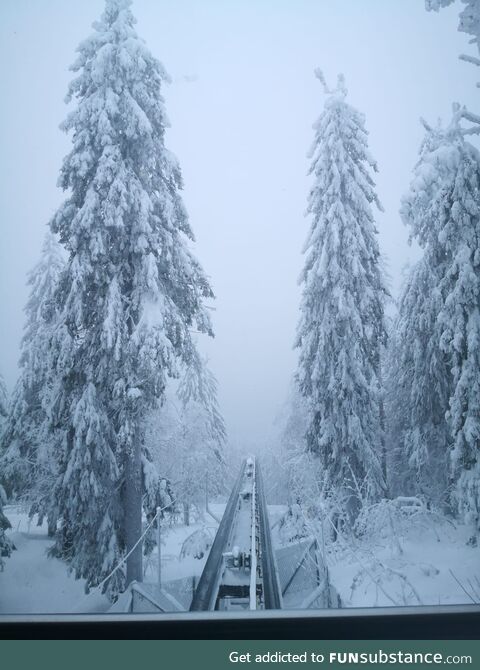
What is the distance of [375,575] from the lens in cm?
535

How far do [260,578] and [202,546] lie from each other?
9.07 feet

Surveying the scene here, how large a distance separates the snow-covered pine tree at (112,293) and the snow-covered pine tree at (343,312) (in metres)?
4.34

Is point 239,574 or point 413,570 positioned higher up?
point 413,570

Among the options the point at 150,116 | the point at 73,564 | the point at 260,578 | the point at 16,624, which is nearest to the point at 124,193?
the point at 150,116

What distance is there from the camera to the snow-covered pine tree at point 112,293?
613 cm

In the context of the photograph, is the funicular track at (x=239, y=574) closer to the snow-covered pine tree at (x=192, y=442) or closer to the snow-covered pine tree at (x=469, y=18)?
the snow-covered pine tree at (x=192, y=442)

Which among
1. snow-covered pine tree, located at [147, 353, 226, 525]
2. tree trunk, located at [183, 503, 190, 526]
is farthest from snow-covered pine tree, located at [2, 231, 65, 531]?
tree trunk, located at [183, 503, 190, 526]

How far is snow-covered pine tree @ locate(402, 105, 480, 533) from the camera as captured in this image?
6344 mm

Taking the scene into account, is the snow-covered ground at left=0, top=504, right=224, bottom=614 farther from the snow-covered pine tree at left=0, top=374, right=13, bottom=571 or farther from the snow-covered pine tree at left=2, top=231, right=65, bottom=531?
the snow-covered pine tree at left=2, top=231, right=65, bottom=531

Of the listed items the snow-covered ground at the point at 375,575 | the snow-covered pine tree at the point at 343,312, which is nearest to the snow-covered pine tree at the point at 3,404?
the snow-covered ground at the point at 375,575

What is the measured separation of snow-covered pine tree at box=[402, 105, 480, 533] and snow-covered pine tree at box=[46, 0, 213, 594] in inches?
215

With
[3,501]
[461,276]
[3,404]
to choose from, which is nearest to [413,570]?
[461,276]

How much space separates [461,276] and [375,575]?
18.8ft

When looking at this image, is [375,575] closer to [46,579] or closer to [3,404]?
[46,579]
